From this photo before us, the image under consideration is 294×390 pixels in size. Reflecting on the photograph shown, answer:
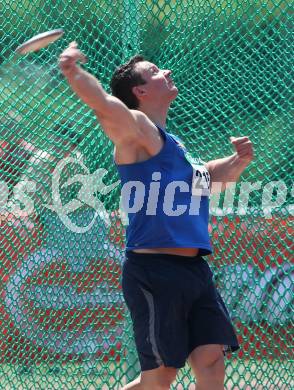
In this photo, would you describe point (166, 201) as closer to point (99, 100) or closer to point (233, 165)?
point (233, 165)

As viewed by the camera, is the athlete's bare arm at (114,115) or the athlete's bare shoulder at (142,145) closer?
the athlete's bare arm at (114,115)

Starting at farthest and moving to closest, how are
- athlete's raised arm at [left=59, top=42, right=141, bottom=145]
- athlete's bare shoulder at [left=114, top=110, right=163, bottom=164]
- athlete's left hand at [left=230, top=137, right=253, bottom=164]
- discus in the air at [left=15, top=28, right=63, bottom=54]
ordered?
1. athlete's left hand at [left=230, top=137, right=253, bottom=164]
2. athlete's bare shoulder at [left=114, top=110, right=163, bottom=164]
3. discus in the air at [left=15, top=28, right=63, bottom=54]
4. athlete's raised arm at [left=59, top=42, right=141, bottom=145]

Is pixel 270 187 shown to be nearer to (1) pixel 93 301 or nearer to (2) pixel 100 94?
(1) pixel 93 301

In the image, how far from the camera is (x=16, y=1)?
18.3 ft

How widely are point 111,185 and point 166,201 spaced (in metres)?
1.28

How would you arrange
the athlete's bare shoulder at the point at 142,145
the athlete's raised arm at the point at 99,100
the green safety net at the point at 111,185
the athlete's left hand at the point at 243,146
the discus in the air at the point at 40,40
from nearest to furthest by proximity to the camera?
the athlete's raised arm at the point at 99,100 → the discus in the air at the point at 40,40 → the athlete's bare shoulder at the point at 142,145 → the athlete's left hand at the point at 243,146 → the green safety net at the point at 111,185

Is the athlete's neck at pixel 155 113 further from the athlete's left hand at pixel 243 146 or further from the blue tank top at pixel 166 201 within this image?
the athlete's left hand at pixel 243 146

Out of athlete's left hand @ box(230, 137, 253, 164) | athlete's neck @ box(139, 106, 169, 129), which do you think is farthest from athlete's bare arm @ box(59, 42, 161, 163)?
athlete's left hand @ box(230, 137, 253, 164)

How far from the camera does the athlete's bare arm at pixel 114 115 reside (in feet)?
11.6

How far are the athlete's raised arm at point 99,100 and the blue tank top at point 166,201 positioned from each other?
200 mm

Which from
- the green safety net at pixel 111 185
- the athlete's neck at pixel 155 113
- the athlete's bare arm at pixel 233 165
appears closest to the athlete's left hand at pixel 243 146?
the athlete's bare arm at pixel 233 165

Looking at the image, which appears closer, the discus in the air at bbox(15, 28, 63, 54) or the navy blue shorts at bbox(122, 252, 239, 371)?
the discus in the air at bbox(15, 28, 63, 54)

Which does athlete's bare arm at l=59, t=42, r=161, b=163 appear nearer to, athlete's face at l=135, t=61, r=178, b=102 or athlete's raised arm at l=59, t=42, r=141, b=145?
athlete's raised arm at l=59, t=42, r=141, b=145

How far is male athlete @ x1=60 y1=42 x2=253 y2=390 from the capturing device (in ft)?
12.7
